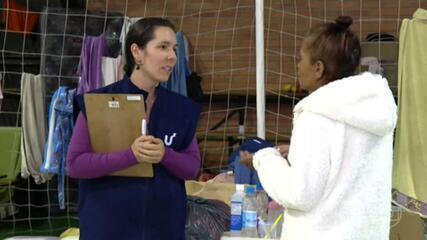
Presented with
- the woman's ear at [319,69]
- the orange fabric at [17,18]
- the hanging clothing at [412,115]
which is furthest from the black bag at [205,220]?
the orange fabric at [17,18]

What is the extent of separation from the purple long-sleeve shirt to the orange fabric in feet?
13.3

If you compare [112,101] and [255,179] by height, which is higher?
[112,101]

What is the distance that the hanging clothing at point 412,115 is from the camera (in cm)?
317

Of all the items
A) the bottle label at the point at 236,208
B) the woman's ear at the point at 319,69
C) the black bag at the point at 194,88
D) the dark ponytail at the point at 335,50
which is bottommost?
the bottle label at the point at 236,208

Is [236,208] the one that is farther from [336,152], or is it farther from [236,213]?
[336,152]

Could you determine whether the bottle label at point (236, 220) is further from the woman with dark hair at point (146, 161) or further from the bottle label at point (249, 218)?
the woman with dark hair at point (146, 161)

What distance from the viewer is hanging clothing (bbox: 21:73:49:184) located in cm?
440

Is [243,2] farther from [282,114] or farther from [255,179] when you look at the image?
[255,179]

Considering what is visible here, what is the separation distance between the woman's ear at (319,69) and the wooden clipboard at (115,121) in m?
0.48

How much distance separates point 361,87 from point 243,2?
4297 millimetres

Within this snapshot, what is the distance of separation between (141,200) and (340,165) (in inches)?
22.2

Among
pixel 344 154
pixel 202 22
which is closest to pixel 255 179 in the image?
pixel 344 154

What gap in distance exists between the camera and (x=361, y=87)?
4.11 feet

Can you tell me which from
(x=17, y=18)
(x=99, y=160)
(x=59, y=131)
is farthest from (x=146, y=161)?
(x=17, y=18)
